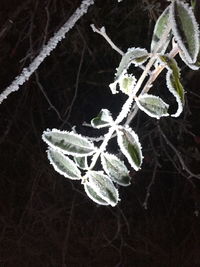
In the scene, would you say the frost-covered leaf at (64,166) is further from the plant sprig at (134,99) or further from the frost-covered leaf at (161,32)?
the frost-covered leaf at (161,32)

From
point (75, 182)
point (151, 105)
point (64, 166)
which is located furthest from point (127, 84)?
point (75, 182)

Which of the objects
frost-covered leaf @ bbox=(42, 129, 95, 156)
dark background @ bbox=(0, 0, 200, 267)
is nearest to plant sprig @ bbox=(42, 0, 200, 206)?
frost-covered leaf @ bbox=(42, 129, 95, 156)

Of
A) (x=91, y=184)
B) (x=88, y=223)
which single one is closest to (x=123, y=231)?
(x=88, y=223)

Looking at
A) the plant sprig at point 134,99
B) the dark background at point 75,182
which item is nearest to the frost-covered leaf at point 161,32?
the plant sprig at point 134,99

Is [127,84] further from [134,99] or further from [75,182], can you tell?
[75,182]

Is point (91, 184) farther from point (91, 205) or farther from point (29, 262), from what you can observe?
point (29, 262)

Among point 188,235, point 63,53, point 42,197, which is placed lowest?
point 42,197
